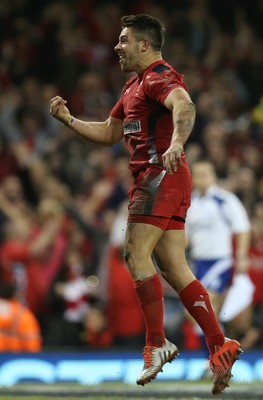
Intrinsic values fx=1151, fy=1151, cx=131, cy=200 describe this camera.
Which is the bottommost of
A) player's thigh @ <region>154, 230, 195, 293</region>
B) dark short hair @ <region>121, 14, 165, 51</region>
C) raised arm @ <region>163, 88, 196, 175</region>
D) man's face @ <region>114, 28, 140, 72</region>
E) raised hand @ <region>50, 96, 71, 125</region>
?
player's thigh @ <region>154, 230, 195, 293</region>

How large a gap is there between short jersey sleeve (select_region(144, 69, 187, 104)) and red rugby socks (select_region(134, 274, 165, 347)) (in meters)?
1.19

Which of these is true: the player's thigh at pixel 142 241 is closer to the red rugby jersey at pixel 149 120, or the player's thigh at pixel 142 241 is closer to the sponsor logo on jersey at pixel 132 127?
the red rugby jersey at pixel 149 120

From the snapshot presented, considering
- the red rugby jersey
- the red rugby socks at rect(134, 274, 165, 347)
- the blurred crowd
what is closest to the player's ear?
the red rugby jersey

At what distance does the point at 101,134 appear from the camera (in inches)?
324

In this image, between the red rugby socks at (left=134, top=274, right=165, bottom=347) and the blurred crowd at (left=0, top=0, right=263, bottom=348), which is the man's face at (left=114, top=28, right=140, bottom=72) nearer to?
the red rugby socks at (left=134, top=274, right=165, bottom=347)

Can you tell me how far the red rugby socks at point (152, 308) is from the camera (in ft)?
24.7

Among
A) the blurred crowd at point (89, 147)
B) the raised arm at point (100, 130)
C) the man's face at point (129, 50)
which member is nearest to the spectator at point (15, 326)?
the blurred crowd at point (89, 147)

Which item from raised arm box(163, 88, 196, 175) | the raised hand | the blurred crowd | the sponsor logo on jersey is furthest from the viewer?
the blurred crowd

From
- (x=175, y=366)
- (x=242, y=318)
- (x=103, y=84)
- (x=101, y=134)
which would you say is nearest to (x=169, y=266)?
(x=101, y=134)

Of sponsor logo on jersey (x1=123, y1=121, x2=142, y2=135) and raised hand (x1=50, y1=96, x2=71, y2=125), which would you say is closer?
sponsor logo on jersey (x1=123, y1=121, x2=142, y2=135)

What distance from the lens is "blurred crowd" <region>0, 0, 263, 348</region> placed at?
1314 centimetres

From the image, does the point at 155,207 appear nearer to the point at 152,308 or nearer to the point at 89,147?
the point at 152,308

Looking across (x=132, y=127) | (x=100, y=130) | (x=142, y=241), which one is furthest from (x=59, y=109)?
(x=142, y=241)

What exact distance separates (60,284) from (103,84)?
178 inches
